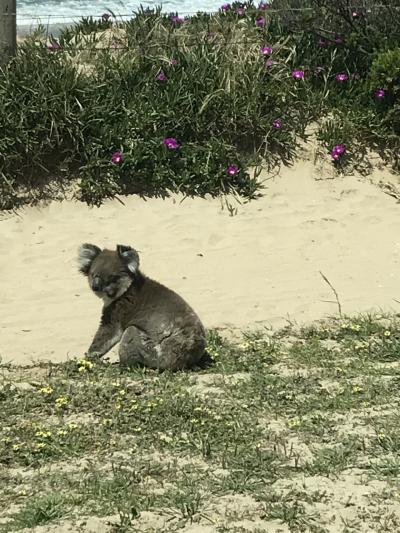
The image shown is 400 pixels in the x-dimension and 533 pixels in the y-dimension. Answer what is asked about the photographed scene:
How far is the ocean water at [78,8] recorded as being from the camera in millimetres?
13438

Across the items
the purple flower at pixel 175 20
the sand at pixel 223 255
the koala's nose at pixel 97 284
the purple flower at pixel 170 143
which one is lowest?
the sand at pixel 223 255

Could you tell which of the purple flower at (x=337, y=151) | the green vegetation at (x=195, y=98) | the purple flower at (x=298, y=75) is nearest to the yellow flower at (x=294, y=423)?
the green vegetation at (x=195, y=98)

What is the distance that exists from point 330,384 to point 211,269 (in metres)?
3.29

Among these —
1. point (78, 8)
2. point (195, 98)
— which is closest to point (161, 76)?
point (195, 98)

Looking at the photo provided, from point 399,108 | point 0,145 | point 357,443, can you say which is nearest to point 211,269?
point 0,145

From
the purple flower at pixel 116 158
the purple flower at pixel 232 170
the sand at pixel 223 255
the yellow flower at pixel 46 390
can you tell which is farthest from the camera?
the purple flower at pixel 232 170

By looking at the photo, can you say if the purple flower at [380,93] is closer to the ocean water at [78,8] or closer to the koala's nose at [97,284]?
the ocean water at [78,8]

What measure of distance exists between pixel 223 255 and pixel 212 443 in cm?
469

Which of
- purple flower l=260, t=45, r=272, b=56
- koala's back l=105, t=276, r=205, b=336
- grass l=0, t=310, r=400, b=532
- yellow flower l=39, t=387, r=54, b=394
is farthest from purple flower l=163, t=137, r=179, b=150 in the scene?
yellow flower l=39, t=387, r=54, b=394

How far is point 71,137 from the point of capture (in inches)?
425

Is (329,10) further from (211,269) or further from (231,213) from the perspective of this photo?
(211,269)

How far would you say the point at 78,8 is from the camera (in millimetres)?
14555

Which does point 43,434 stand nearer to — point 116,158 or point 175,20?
point 116,158

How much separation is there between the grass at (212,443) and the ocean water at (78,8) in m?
7.41
